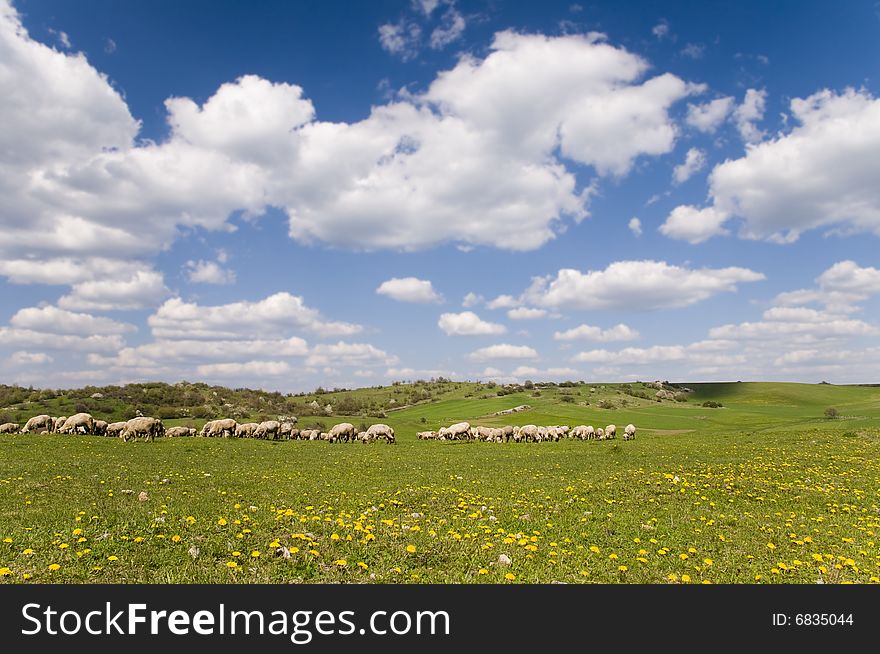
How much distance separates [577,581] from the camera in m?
9.03

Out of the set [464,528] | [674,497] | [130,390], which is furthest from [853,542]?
[130,390]

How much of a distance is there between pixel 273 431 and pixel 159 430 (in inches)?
437

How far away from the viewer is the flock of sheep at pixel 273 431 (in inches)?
1700

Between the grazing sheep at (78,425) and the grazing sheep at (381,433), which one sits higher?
the grazing sheep at (78,425)

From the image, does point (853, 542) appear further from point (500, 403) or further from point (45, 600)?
point (500, 403)

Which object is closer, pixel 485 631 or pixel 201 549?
pixel 485 631

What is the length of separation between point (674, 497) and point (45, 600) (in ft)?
58.4

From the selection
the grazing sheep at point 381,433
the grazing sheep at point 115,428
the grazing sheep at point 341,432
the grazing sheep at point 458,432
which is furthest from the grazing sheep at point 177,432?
the grazing sheep at point 458,432

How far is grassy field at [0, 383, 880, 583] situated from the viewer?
30.5 ft

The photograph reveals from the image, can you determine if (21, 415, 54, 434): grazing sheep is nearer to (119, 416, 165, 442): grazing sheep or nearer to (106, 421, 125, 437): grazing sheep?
(106, 421, 125, 437): grazing sheep

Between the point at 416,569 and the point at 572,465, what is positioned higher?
the point at 416,569

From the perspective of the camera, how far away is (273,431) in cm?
5238

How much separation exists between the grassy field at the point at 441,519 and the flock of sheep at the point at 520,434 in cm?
2542

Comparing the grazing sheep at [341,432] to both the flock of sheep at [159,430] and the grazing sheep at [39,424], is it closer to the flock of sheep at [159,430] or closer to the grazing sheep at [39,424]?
the flock of sheep at [159,430]
